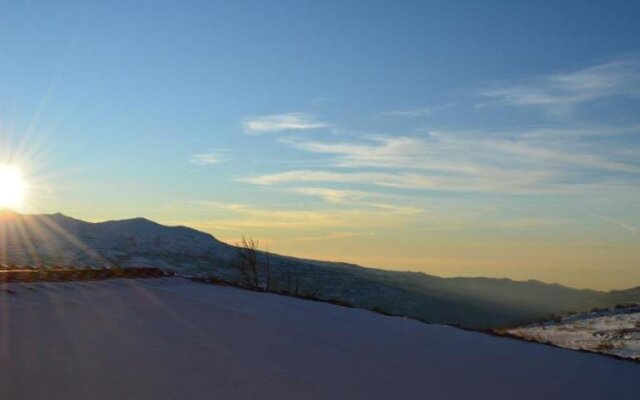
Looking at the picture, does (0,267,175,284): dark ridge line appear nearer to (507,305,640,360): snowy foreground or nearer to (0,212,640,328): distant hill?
(507,305,640,360): snowy foreground

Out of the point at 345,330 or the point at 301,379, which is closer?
the point at 301,379

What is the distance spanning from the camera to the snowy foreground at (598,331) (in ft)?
56.2

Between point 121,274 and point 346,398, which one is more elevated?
point 121,274

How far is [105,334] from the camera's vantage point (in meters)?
4.58

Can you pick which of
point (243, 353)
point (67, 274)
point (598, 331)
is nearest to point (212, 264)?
point (598, 331)

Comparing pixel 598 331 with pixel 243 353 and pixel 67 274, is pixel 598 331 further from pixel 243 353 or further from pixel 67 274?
pixel 243 353

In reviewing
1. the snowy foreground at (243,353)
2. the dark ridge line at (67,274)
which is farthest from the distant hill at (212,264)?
the snowy foreground at (243,353)

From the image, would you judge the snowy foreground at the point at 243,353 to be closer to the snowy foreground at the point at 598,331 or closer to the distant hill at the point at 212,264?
the snowy foreground at the point at 598,331

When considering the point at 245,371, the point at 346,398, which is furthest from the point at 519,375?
the point at 245,371

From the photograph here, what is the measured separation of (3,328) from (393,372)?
259 cm

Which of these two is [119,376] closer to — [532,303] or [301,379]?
[301,379]

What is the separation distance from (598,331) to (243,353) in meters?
19.3

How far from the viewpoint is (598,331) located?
70.8ft

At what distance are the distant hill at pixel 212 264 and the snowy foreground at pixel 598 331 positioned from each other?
366 inches
